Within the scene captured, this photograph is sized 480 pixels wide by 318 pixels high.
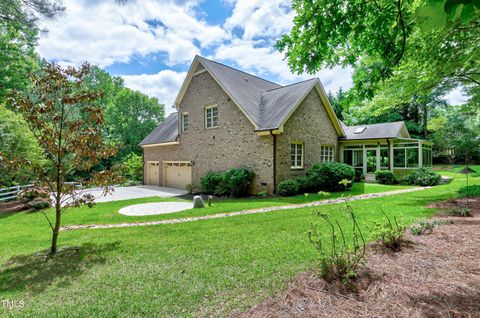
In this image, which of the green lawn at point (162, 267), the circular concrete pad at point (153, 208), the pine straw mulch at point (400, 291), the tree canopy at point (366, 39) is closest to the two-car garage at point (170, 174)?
the circular concrete pad at point (153, 208)

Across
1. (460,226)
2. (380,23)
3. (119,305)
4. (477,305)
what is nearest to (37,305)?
(119,305)

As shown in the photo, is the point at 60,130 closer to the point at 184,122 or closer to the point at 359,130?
the point at 184,122

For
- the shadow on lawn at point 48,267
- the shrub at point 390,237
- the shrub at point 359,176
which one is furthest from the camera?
the shrub at point 359,176

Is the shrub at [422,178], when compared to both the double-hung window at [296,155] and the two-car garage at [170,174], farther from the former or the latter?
the two-car garage at [170,174]

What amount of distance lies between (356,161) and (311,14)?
17.1m

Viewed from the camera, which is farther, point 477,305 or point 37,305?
point 37,305

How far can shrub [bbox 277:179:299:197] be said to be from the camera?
12086 millimetres

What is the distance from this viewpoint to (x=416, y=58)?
6797 mm

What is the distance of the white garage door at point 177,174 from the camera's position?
56.5ft

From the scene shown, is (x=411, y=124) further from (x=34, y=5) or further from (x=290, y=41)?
(x=34, y=5)

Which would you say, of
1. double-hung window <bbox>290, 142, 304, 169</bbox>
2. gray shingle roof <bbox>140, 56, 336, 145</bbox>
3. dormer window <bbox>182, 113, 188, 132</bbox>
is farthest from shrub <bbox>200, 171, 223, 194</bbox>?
dormer window <bbox>182, 113, 188, 132</bbox>

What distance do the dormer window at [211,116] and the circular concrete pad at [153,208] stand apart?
577 cm

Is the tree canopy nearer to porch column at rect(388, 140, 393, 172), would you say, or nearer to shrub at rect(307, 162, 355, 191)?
shrub at rect(307, 162, 355, 191)

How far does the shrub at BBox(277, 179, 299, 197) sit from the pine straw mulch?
787 centimetres
